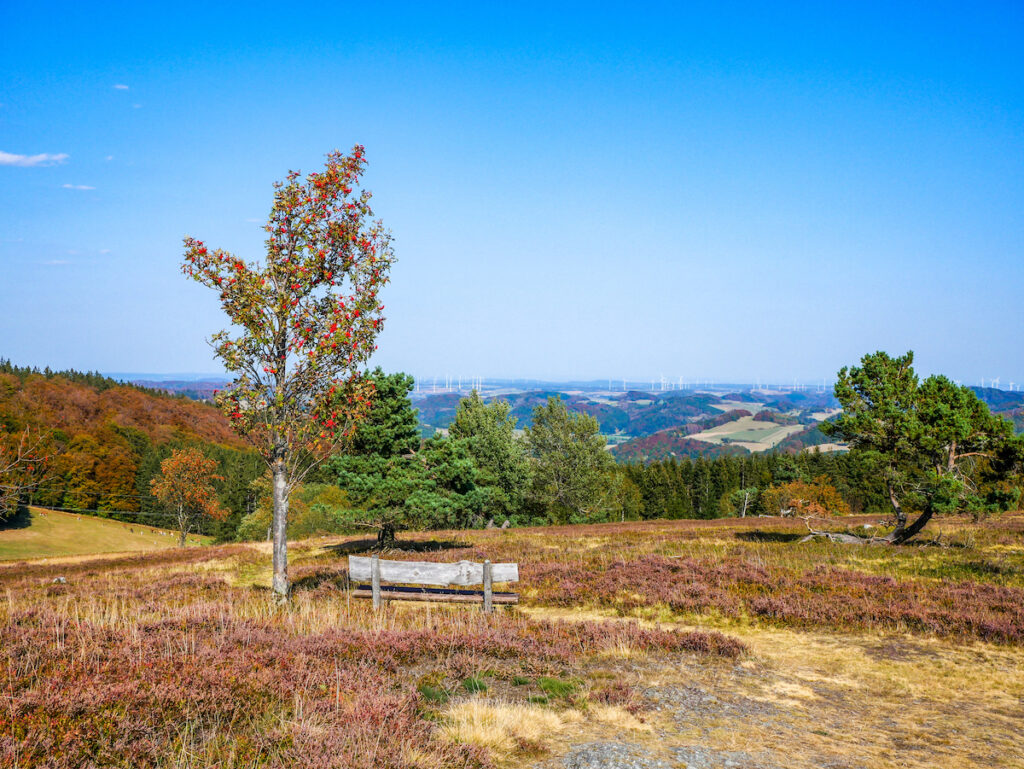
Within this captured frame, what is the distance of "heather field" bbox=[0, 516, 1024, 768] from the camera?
5.62 meters

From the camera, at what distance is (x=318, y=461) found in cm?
1357

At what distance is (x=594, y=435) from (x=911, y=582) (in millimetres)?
48244

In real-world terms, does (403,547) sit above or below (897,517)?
below

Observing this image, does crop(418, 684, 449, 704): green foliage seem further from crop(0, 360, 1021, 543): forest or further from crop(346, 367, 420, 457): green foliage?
crop(346, 367, 420, 457): green foliage

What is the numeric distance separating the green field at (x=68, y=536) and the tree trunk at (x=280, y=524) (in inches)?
2029

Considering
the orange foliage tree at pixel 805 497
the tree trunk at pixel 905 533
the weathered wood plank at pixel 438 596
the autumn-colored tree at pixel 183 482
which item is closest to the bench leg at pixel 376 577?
the weathered wood plank at pixel 438 596

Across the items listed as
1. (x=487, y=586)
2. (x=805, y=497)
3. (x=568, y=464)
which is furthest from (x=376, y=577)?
(x=805, y=497)

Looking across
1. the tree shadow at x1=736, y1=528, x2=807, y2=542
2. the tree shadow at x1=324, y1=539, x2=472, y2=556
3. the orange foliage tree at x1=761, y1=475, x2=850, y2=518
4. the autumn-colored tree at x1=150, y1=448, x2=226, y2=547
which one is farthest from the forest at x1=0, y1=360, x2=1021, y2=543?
the autumn-colored tree at x1=150, y1=448, x2=226, y2=547

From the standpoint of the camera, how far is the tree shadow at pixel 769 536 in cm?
2828

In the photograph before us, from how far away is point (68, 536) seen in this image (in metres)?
66.9

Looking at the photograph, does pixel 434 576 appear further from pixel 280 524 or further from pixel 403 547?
pixel 403 547

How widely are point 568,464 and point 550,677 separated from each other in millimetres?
→ 54841

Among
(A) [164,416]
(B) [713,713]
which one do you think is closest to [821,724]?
(B) [713,713]

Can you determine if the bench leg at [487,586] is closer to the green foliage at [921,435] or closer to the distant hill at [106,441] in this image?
the green foliage at [921,435]
